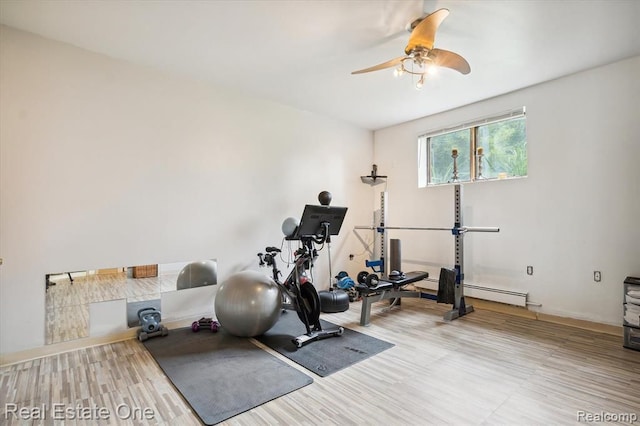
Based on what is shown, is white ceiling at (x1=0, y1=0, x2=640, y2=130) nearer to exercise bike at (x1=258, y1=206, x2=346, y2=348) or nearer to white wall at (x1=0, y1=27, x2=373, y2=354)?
white wall at (x1=0, y1=27, x2=373, y2=354)

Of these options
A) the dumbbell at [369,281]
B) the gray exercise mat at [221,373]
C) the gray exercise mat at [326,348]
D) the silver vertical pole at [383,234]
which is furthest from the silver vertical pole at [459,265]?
the gray exercise mat at [221,373]

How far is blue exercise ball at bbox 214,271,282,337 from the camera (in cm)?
314

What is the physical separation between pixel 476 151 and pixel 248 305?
3955 mm

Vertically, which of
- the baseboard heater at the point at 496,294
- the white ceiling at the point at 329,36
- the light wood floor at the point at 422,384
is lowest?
the light wood floor at the point at 422,384

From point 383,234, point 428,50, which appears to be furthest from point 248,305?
point 428,50

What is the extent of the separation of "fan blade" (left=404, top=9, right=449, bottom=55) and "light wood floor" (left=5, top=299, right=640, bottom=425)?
270 cm

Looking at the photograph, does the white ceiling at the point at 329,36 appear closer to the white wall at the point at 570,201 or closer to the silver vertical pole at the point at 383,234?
the white wall at the point at 570,201

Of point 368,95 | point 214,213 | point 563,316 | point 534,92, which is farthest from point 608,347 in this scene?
point 214,213

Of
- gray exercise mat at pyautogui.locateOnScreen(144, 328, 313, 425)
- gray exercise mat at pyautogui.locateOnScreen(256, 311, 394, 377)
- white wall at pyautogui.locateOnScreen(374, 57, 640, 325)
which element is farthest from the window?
gray exercise mat at pyautogui.locateOnScreen(144, 328, 313, 425)

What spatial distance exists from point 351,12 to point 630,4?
87.6 inches

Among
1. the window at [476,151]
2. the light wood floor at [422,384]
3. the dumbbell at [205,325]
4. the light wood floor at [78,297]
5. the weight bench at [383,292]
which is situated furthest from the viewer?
the window at [476,151]

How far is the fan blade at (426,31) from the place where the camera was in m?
2.22

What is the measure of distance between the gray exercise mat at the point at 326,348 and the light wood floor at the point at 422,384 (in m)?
0.11

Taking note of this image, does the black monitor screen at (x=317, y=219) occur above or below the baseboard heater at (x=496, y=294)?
above
